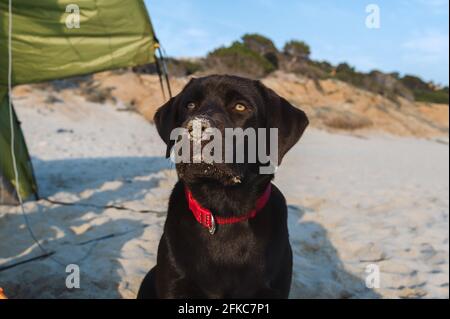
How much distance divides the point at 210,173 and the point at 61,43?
3519 millimetres

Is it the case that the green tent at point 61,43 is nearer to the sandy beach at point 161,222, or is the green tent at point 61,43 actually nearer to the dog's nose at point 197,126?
the sandy beach at point 161,222

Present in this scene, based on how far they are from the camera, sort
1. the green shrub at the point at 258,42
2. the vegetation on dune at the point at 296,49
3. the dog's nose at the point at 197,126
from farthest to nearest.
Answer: the vegetation on dune at the point at 296,49 → the green shrub at the point at 258,42 → the dog's nose at the point at 197,126

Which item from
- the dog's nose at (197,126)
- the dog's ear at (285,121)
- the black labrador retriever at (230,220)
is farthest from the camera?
the dog's ear at (285,121)

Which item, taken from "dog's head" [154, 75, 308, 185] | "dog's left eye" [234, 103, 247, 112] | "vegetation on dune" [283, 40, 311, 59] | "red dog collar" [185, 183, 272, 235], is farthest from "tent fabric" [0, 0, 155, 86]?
"vegetation on dune" [283, 40, 311, 59]

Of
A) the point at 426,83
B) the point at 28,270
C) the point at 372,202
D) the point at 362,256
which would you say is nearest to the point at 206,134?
the point at 28,270

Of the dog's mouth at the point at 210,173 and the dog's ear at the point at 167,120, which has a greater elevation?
the dog's ear at the point at 167,120

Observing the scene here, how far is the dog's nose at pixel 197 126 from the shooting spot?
206cm

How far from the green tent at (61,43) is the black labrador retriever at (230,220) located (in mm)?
2431

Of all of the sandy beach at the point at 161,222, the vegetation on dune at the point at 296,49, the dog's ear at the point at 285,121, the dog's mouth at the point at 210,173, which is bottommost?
the sandy beach at the point at 161,222

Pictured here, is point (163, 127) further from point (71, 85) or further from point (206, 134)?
point (71, 85)

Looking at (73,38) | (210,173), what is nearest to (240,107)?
(210,173)

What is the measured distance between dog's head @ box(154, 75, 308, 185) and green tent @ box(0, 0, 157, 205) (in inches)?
94.8

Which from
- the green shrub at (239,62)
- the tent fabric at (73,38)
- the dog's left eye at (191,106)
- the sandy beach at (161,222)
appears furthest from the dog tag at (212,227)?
the green shrub at (239,62)

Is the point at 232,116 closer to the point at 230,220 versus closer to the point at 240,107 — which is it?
the point at 240,107
